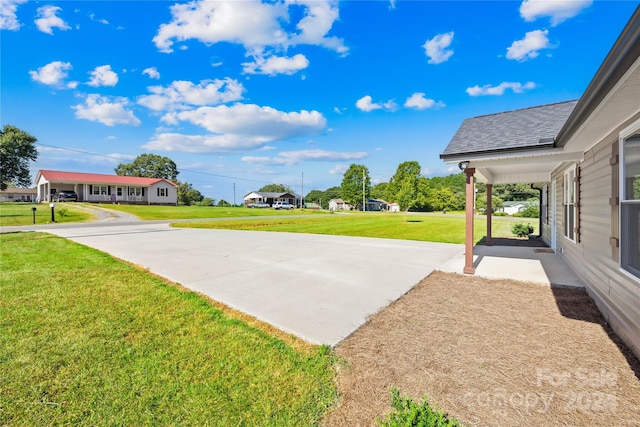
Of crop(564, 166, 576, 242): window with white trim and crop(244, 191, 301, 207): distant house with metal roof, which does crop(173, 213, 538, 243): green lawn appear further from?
crop(244, 191, 301, 207): distant house with metal roof

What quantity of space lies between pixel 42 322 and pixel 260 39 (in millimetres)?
12622

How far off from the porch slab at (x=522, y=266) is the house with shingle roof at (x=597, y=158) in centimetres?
26

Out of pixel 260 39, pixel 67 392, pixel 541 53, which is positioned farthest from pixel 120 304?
pixel 541 53

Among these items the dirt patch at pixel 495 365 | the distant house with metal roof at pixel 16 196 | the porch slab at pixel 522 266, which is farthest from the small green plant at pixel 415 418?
the distant house with metal roof at pixel 16 196

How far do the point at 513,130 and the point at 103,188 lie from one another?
47.1 meters

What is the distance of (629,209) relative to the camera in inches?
130

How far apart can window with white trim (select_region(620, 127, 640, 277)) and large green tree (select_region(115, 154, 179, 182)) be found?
7243 centimetres

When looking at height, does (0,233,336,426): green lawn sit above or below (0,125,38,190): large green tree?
below

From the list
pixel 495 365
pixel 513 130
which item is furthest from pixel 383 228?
pixel 495 365

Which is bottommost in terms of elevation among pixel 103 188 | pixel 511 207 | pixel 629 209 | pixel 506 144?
pixel 511 207

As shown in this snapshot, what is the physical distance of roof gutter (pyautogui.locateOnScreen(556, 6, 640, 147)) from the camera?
170 centimetres

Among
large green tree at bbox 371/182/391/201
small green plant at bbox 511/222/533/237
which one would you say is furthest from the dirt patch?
large green tree at bbox 371/182/391/201

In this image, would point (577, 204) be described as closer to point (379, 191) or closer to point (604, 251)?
point (604, 251)

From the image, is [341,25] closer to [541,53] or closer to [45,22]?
[541,53]
